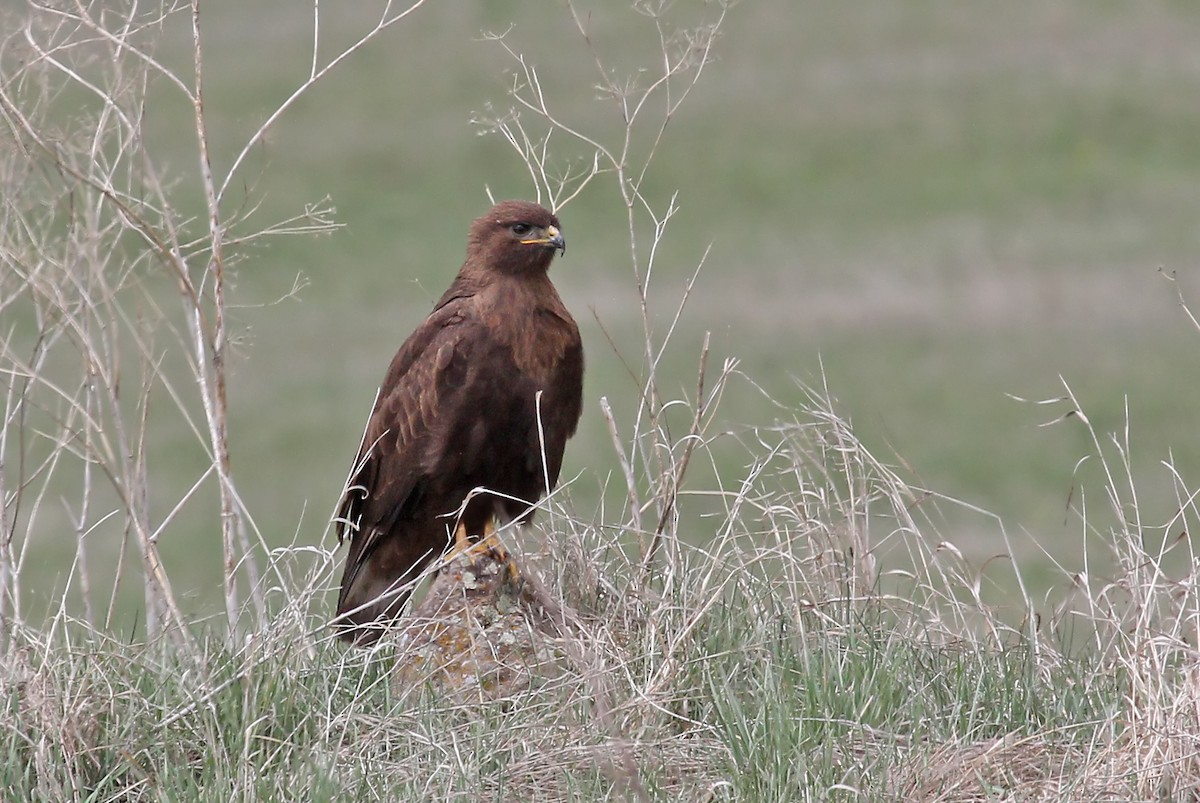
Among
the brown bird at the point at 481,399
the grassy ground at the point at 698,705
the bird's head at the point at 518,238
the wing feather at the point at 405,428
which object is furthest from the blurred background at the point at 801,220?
the grassy ground at the point at 698,705

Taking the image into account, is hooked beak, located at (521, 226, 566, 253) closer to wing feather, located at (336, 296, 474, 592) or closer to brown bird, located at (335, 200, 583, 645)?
brown bird, located at (335, 200, 583, 645)

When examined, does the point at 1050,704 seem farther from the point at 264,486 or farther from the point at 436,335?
the point at 264,486

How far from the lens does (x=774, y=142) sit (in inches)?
962

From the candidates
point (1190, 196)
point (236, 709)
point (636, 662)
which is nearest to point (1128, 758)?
point (636, 662)

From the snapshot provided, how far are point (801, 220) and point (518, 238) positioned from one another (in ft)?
59.9

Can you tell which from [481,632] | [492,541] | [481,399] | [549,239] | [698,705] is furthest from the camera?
[549,239]

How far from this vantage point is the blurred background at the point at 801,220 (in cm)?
1738

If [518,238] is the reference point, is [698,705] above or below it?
below

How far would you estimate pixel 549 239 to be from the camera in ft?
15.5

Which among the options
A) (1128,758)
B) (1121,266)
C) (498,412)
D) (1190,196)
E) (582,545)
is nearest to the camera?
(1128,758)

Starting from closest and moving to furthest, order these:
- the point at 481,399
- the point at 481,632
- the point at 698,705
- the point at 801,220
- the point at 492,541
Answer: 1. the point at 698,705
2. the point at 481,632
3. the point at 492,541
4. the point at 481,399
5. the point at 801,220

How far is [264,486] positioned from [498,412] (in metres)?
13.1

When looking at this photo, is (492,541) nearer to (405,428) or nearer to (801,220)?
(405,428)

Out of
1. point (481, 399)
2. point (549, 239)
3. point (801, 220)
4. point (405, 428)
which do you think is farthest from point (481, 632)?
point (801, 220)
